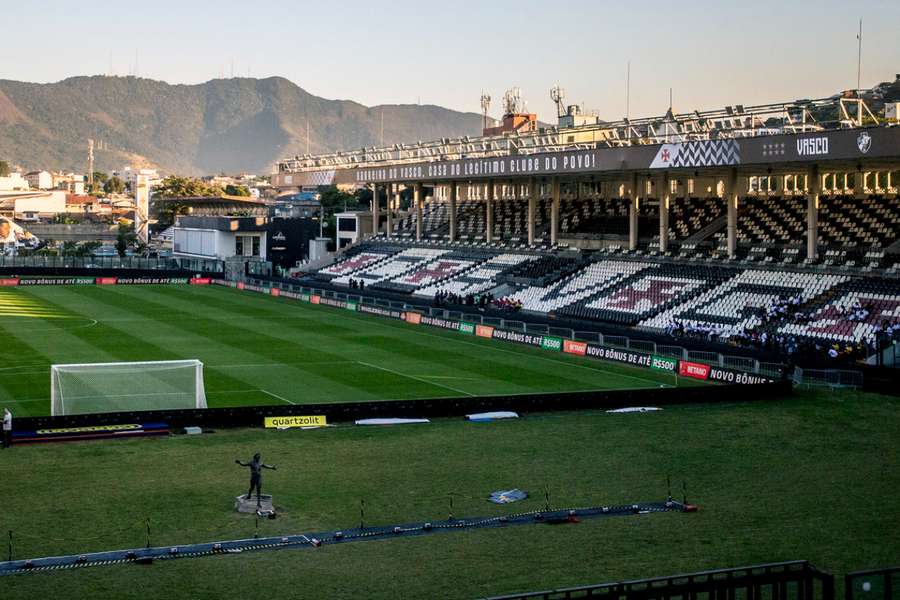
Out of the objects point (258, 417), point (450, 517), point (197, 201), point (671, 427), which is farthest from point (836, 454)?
point (197, 201)

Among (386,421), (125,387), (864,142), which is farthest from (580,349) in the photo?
(125,387)

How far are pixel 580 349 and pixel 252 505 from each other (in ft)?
95.0

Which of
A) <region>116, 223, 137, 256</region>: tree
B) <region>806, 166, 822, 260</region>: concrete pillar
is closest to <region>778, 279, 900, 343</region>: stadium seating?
<region>806, 166, 822, 260</region>: concrete pillar

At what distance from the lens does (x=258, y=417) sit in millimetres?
32750

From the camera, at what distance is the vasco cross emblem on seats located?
163 feet

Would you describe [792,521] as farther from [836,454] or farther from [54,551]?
[54,551]

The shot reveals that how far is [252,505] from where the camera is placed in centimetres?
2322

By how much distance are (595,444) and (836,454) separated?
622cm

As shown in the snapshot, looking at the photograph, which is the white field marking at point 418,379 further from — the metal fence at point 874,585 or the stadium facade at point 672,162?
the metal fence at point 874,585

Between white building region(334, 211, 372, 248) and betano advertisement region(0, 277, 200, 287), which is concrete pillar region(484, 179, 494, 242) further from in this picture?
betano advertisement region(0, 277, 200, 287)

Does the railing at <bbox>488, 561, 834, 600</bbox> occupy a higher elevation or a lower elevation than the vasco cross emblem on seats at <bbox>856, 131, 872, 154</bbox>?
lower

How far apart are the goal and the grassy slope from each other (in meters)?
3.78

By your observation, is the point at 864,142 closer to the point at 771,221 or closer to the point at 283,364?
the point at 771,221

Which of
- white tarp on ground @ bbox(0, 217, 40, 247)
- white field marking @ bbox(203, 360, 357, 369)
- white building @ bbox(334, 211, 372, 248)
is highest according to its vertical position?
white building @ bbox(334, 211, 372, 248)
